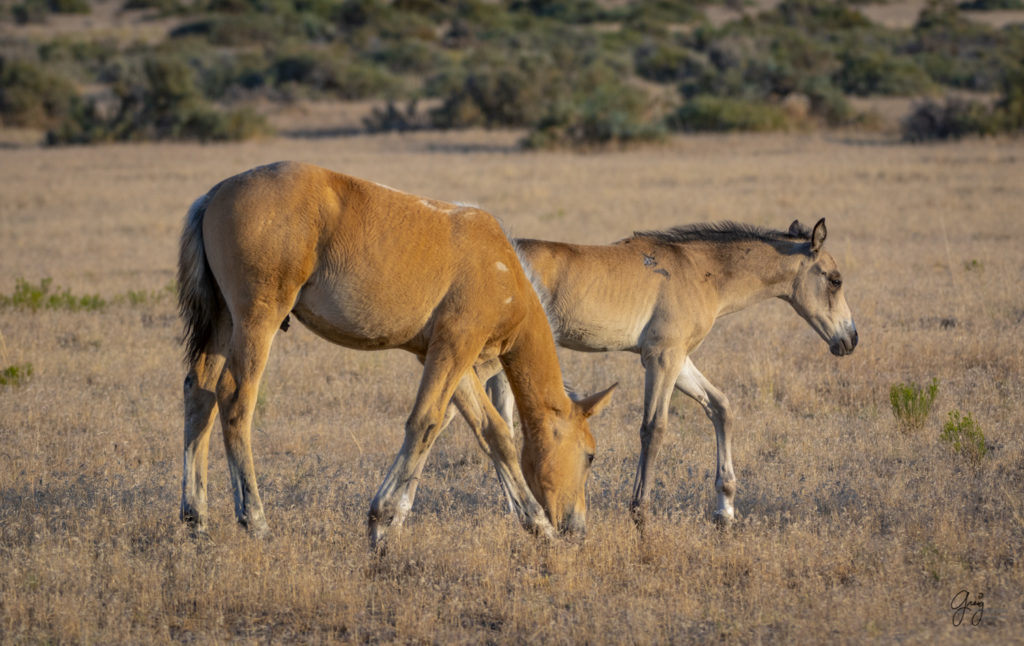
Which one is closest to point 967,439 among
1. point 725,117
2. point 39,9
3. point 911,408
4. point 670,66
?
point 911,408

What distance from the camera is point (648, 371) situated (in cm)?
629

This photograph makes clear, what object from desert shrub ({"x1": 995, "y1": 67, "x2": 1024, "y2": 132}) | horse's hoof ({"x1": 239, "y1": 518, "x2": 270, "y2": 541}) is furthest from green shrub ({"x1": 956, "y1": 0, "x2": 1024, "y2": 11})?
horse's hoof ({"x1": 239, "y1": 518, "x2": 270, "y2": 541})

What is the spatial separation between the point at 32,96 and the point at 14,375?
28405 mm

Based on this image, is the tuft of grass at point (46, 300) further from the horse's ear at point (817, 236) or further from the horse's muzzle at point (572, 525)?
the horse's ear at point (817, 236)

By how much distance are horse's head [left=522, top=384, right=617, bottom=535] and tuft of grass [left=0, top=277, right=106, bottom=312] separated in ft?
24.6

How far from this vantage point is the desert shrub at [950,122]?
84.4 ft

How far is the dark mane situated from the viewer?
6.90 m

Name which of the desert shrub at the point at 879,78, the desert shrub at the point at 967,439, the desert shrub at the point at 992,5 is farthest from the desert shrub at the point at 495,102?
the desert shrub at the point at 992,5

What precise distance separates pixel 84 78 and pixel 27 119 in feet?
45.4

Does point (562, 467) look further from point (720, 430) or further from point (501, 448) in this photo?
point (720, 430)

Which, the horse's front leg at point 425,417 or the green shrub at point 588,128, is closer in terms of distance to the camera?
the horse's front leg at point 425,417

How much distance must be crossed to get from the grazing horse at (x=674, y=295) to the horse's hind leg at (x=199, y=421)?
1530 millimetres

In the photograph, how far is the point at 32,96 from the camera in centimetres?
3353

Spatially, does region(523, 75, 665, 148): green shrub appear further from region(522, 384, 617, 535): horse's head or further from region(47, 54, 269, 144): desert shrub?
region(522, 384, 617, 535): horse's head
